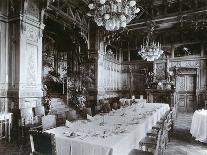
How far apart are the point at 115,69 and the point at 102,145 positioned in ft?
38.6

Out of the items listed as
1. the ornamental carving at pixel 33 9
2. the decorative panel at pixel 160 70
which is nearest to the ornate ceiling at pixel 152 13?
the ornamental carving at pixel 33 9

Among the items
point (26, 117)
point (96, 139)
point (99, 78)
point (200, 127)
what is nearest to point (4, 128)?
point (26, 117)

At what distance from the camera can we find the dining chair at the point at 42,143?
258 centimetres

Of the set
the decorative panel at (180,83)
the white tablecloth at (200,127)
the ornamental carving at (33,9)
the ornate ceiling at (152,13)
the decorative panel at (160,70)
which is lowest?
the white tablecloth at (200,127)

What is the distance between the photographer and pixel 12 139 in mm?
5898

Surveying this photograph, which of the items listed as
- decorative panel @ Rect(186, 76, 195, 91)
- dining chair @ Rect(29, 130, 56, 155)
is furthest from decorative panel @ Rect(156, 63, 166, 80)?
dining chair @ Rect(29, 130, 56, 155)

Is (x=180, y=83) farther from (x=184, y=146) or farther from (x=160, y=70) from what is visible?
(x=184, y=146)

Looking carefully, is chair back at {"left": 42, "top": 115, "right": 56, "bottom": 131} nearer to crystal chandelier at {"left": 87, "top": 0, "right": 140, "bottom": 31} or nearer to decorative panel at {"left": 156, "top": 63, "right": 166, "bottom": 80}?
crystal chandelier at {"left": 87, "top": 0, "right": 140, "bottom": 31}

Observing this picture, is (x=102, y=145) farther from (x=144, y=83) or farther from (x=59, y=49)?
(x=144, y=83)

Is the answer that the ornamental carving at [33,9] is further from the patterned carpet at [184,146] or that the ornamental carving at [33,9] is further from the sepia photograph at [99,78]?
the patterned carpet at [184,146]

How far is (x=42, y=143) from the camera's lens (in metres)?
2.73

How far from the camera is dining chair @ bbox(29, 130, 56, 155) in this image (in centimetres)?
258

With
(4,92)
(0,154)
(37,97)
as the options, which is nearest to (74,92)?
(37,97)

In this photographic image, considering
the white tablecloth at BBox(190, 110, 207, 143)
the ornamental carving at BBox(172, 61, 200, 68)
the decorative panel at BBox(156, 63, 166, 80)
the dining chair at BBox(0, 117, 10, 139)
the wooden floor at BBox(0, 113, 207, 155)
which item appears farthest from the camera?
the decorative panel at BBox(156, 63, 166, 80)
